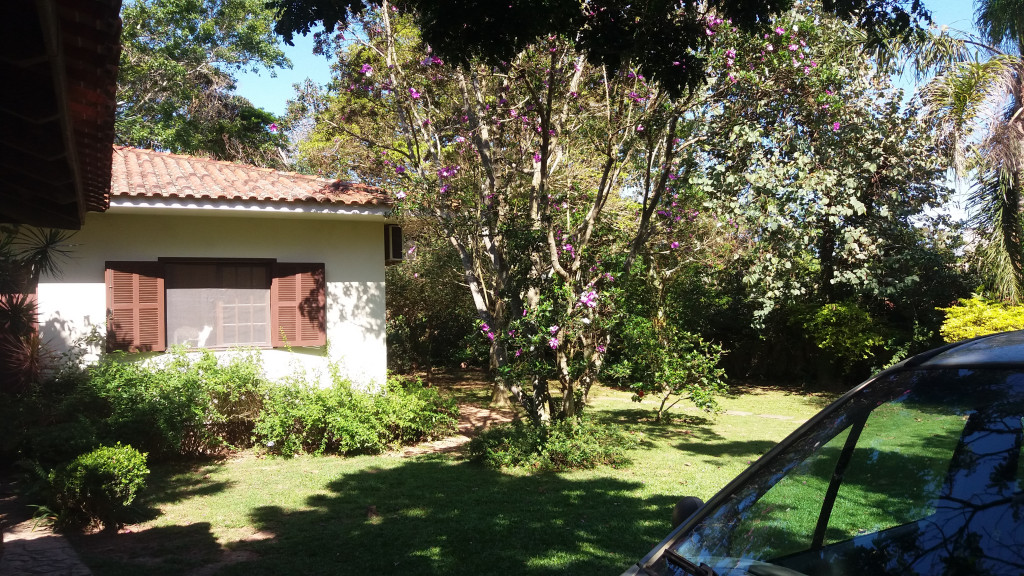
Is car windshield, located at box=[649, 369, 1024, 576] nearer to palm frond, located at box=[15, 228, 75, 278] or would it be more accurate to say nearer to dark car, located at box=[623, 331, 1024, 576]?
dark car, located at box=[623, 331, 1024, 576]

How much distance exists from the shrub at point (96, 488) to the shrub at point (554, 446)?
155 inches

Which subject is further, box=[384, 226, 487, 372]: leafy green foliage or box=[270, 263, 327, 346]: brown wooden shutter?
box=[384, 226, 487, 372]: leafy green foliage

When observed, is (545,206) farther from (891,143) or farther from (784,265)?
(891,143)

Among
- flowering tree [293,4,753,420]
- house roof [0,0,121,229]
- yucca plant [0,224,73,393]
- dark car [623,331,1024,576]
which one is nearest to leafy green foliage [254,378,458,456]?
flowering tree [293,4,753,420]

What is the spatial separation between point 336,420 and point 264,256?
2.73 m

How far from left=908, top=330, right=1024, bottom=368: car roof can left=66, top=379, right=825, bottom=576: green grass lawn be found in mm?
3353

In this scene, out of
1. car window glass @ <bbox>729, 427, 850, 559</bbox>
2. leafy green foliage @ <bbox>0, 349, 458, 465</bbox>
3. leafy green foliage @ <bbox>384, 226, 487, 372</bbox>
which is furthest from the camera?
leafy green foliage @ <bbox>384, 226, 487, 372</bbox>

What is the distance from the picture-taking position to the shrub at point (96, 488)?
6043mm

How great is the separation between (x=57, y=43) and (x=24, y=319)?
6642mm

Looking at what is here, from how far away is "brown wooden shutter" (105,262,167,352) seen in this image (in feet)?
30.6

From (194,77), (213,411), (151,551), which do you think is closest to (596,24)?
(151,551)

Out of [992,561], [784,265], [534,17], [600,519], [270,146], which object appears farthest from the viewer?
[270,146]

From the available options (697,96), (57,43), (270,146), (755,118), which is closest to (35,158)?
(57,43)

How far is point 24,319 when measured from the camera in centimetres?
794
